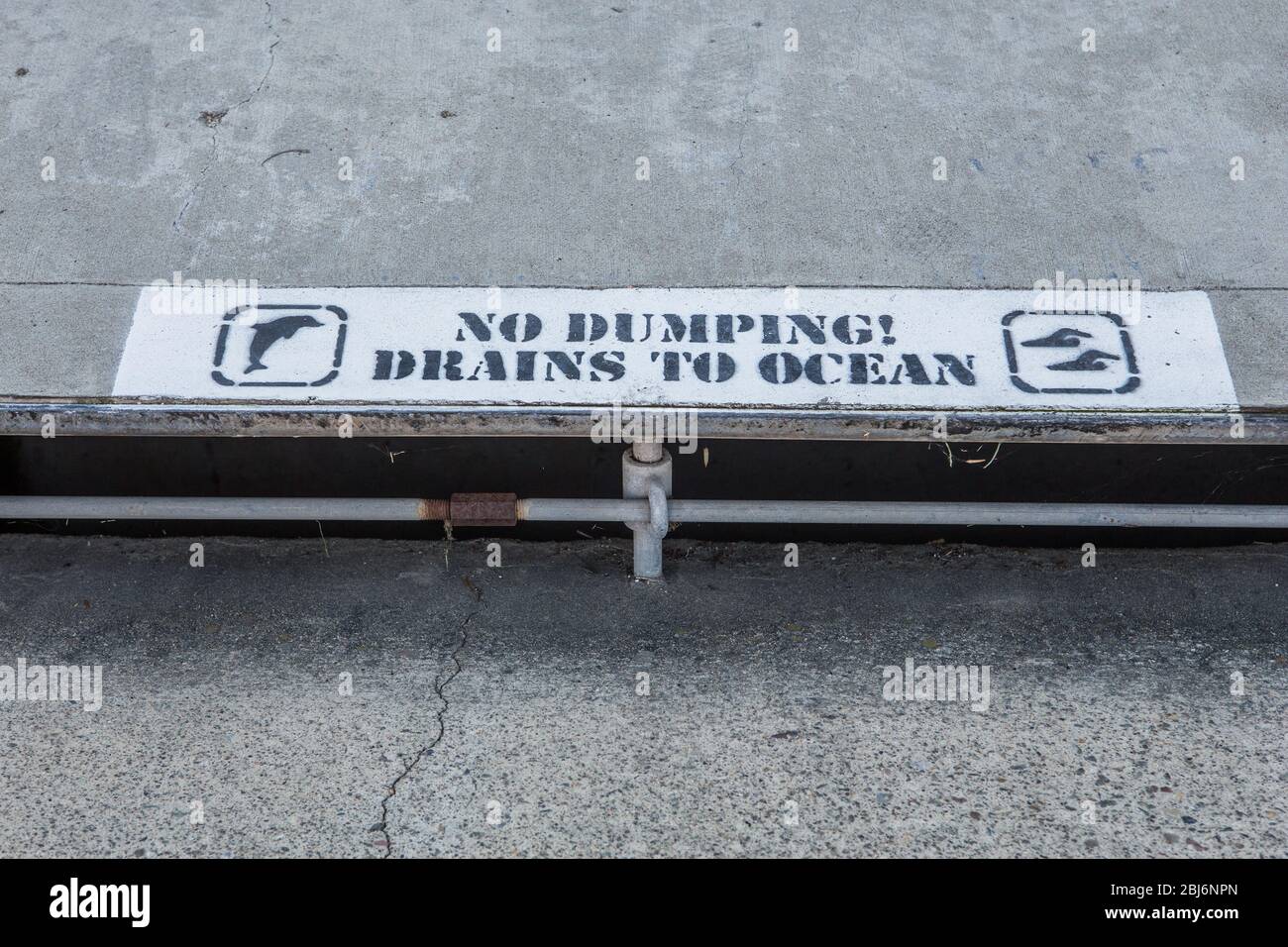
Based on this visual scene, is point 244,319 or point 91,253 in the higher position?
point 91,253

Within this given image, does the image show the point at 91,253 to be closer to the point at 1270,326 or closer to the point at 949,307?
the point at 949,307

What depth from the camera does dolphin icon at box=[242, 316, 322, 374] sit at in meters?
3.03

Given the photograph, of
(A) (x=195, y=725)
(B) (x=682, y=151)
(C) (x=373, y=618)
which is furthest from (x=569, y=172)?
(A) (x=195, y=725)

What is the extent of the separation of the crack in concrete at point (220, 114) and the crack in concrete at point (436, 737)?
4.27ft

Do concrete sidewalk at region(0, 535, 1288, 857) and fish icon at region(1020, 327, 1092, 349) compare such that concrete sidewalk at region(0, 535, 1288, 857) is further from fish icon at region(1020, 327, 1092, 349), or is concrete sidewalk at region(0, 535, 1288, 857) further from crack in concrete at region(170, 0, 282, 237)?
crack in concrete at region(170, 0, 282, 237)

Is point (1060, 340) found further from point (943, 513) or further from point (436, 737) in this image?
point (436, 737)

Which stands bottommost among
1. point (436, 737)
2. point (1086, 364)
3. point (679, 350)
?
point (436, 737)

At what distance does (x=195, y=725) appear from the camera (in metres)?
2.91

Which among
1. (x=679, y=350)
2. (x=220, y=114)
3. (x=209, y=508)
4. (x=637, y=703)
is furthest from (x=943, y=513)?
(x=220, y=114)

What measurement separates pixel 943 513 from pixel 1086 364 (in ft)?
1.78

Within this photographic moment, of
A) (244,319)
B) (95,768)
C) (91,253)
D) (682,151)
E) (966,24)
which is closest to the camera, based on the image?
(95,768)

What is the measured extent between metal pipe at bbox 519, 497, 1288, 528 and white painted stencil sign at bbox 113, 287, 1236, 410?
40 centimetres

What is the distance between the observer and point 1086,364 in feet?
9.84

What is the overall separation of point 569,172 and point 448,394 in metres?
0.96
